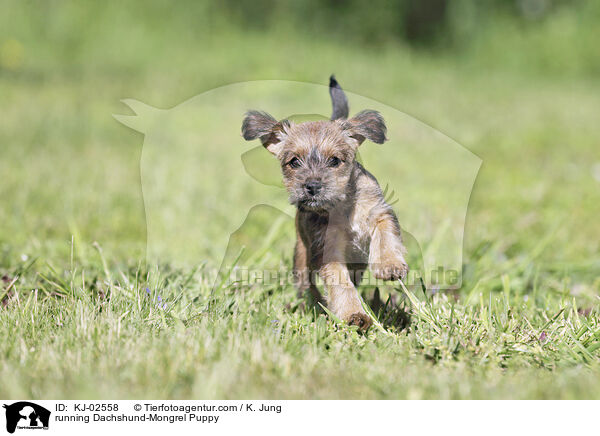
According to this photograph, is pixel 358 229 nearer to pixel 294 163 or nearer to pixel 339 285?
pixel 339 285

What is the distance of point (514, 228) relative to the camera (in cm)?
Result: 547

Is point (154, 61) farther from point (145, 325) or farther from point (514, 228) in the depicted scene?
point (145, 325)

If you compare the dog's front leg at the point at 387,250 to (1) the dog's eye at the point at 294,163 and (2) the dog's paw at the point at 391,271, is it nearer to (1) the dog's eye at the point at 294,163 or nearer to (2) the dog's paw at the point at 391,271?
(2) the dog's paw at the point at 391,271

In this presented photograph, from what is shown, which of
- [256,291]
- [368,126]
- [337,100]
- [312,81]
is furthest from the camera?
[312,81]

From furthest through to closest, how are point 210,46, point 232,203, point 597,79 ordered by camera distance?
1. point 597,79
2. point 210,46
3. point 232,203

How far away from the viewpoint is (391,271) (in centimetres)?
281

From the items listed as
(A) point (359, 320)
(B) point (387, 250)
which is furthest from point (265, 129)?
(A) point (359, 320)

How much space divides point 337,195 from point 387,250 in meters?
0.33

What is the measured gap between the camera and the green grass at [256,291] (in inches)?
99.3

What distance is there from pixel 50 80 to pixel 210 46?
3293 mm

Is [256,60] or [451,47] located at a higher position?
[451,47]

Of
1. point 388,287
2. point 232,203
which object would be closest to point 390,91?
point 232,203
